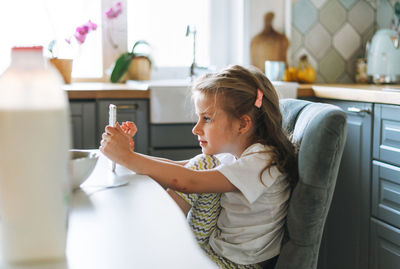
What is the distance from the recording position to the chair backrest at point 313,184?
1.09 metres

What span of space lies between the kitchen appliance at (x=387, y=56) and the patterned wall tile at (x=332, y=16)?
1.34 feet

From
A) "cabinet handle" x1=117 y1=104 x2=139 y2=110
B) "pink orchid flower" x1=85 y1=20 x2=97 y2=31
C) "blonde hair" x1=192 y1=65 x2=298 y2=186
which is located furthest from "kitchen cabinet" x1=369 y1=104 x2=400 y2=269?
"pink orchid flower" x1=85 y1=20 x2=97 y2=31

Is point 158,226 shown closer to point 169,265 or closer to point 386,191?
point 169,265

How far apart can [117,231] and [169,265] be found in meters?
0.15

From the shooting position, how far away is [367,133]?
210 cm

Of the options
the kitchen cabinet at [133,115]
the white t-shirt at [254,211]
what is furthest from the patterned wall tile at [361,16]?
the white t-shirt at [254,211]

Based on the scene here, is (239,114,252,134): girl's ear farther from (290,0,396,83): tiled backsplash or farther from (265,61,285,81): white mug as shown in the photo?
(290,0,396,83): tiled backsplash

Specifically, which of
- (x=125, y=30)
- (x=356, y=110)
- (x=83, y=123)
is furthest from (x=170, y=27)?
(x=356, y=110)

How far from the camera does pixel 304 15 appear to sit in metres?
3.11

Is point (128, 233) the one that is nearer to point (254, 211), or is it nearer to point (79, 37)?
point (254, 211)

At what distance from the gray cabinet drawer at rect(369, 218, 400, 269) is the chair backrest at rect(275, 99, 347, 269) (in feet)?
3.10

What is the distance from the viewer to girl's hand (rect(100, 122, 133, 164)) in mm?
1106

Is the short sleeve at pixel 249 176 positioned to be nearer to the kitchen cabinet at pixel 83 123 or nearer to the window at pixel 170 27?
the kitchen cabinet at pixel 83 123

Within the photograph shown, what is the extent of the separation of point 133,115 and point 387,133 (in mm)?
1159
